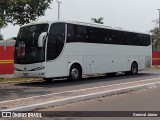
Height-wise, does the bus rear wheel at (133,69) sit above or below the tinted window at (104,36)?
below

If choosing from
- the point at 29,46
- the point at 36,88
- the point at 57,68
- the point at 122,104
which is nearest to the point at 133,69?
the point at 57,68

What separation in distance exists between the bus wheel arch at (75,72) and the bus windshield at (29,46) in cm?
246

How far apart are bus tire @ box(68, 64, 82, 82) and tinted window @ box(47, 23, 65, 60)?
1.55 meters

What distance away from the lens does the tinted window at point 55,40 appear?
19.7 meters

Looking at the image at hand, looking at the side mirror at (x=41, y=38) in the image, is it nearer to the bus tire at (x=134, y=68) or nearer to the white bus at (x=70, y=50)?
the white bus at (x=70, y=50)

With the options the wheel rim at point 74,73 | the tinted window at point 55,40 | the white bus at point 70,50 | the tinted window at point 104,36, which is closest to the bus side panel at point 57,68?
the white bus at point 70,50

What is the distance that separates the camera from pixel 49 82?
21.3 m

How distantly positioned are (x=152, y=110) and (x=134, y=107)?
73 cm

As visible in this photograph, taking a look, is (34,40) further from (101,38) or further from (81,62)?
(101,38)

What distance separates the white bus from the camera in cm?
1961

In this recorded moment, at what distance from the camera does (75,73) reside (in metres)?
21.7

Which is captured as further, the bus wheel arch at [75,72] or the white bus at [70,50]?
the bus wheel arch at [75,72]

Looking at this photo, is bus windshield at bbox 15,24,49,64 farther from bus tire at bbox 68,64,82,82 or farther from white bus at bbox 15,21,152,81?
bus tire at bbox 68,64,82,82

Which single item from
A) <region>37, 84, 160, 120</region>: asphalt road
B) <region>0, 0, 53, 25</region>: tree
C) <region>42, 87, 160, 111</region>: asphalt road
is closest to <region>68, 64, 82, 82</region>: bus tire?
<region>0, 0, 53, 25</region>: tree
